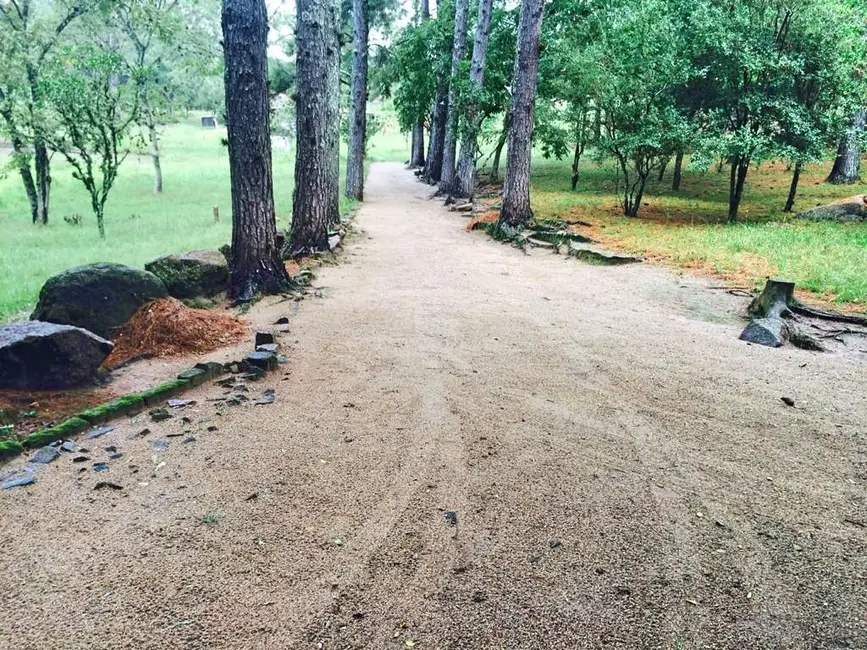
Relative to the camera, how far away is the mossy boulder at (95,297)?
207 inches

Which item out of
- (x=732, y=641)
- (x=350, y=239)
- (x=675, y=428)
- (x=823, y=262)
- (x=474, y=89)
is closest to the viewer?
(x=732, y=641)

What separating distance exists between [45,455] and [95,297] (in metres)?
2.30

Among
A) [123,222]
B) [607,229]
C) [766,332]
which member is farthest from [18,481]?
[123,222]

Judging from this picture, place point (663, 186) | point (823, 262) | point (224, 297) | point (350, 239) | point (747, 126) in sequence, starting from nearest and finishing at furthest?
point (224, 297)
point (823, 262)
point (350, 239)
point (747, 126)
point (663, 186)

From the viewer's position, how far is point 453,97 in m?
18.1

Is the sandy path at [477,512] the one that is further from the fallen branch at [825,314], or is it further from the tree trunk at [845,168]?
the tree trunk at [845,168]

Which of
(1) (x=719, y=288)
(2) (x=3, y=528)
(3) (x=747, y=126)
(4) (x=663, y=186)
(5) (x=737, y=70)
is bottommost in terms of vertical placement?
(2) (x=3, y=528)

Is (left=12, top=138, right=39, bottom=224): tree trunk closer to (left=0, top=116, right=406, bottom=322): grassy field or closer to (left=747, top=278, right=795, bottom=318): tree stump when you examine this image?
(left=0, top=116, right=406, bottom=322): grassy field

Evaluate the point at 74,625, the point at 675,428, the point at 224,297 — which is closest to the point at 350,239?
the point at 224,297

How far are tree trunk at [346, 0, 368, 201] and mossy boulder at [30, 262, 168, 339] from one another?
13714 millimetres

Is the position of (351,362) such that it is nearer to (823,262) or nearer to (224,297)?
(224,297)

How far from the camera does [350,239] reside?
11547mm

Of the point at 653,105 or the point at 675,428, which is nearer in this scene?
the point at 675,428

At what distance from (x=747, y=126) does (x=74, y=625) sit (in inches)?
553
